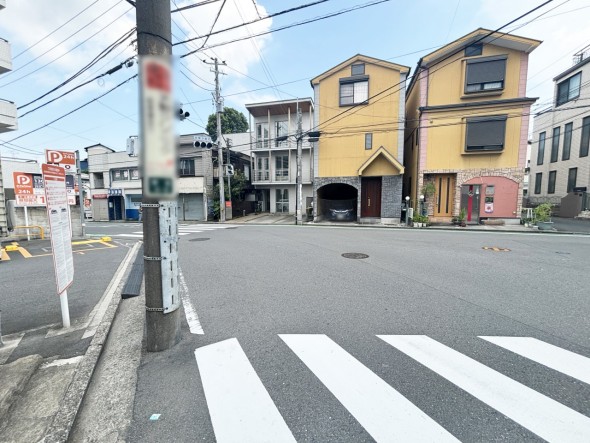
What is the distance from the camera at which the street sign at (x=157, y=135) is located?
2.23ft

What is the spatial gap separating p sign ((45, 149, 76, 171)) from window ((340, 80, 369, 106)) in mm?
14901

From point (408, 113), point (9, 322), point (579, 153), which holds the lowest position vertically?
point (9, 322)

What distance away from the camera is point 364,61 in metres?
17.2

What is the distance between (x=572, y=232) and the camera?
13.0 m

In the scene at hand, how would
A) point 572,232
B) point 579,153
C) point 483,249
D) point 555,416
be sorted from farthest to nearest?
point 579,153 → point 572,232 → point 483,249 → point 555,416

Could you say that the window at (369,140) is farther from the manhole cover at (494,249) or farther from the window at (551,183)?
the window at (551,183)

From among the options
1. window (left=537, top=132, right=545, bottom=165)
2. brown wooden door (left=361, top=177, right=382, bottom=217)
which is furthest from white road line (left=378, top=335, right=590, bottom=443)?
window (left=537, top=132, right=545, bottom=165)

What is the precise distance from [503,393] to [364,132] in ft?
56.1

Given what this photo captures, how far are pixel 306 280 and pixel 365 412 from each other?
11.4ft

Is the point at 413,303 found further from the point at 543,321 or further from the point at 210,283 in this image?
the point at 210,283

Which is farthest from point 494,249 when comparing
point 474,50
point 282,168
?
point 282,168

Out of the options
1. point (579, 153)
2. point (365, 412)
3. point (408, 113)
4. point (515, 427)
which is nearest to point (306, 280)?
point (365, 412)

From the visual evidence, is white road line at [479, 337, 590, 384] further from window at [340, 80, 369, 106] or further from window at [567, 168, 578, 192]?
window at [567, 168, 578, 192]

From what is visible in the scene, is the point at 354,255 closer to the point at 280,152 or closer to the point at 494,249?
the point at 494,249
